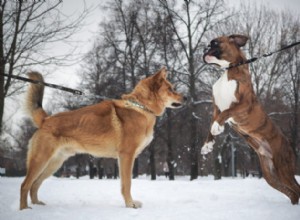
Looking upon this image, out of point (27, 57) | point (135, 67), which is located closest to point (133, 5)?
point (135, 67)

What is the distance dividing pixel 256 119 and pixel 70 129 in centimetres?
292

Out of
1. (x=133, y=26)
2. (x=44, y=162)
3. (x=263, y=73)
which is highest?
(x=133, y=26)

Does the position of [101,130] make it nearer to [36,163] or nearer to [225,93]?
[36,163]

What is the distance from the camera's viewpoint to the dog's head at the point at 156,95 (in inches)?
224

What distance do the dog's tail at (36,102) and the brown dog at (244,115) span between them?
2.91 m

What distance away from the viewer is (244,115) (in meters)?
4.30

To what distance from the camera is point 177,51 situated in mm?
24219

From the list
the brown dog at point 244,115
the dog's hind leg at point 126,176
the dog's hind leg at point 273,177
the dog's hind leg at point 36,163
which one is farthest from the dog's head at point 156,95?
the dog's hind leg at point 273,177

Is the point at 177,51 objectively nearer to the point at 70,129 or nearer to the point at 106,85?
the point at 106,85

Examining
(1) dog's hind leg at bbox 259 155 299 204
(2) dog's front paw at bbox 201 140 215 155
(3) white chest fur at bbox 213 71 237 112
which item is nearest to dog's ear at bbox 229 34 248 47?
(3) white chest fur at bbox 213 71 237 112

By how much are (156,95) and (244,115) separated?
191 centimetres

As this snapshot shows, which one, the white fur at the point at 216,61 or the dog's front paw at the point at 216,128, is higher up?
the white fur at the point at 216,61

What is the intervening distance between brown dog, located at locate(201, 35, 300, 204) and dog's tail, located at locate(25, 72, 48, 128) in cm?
291

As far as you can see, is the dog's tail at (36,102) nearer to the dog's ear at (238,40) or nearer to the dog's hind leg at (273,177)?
the dog's ear at (238,40)
